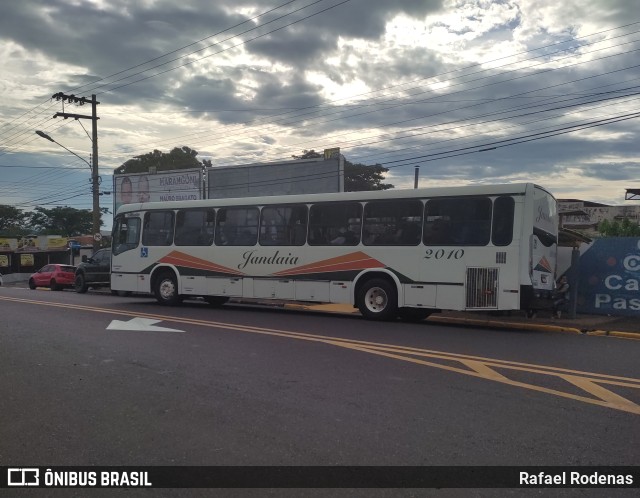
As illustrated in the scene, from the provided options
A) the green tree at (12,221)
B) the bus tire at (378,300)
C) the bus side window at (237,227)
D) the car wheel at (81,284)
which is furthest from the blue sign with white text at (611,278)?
the green tree at (12,221)

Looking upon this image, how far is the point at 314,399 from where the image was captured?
19.0 ft

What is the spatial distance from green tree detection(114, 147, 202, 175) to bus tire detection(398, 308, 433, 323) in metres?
46.9

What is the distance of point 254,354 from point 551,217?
771cm

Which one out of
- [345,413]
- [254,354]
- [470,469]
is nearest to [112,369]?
[254,354]

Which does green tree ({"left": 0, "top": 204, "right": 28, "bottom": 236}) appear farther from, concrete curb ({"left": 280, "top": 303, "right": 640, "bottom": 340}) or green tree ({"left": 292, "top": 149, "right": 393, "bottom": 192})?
concrete curb ({"left": 280, "top": 303, "right": 640, "bottom": 340})

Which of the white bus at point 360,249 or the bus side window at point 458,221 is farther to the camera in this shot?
the bus side window at point 458,221

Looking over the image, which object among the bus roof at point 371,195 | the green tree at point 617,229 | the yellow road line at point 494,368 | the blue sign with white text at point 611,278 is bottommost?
the yellow road line at point 494,368

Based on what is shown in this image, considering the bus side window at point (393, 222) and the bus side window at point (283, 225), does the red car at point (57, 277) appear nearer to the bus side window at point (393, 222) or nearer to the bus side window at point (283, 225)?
the bus side window at point (283, 225)

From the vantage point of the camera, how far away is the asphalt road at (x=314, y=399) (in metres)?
4.36

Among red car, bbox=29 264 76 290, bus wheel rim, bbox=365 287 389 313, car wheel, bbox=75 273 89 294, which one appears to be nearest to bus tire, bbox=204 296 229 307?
bus wheel rim, bbox=365 287 389 313

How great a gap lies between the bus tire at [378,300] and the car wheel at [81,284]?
53.0ft

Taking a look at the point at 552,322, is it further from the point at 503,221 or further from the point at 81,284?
the point at 81,284

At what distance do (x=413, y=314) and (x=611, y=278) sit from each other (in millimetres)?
4912

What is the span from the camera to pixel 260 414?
5.27 metres
